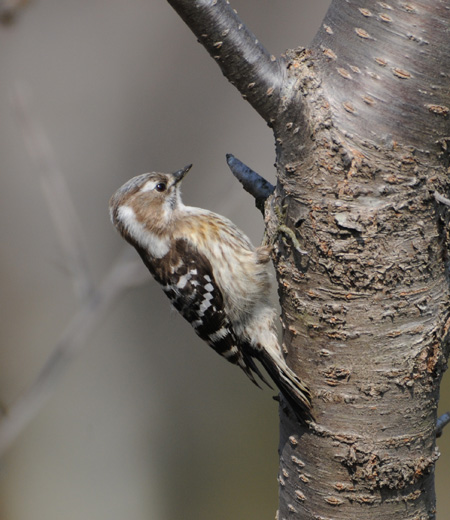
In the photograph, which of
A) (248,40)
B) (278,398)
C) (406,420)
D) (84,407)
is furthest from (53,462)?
(248,40)

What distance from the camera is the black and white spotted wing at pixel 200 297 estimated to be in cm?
348

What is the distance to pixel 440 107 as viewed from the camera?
212 centimetres

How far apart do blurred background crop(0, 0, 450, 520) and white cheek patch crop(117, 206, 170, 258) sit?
102cm

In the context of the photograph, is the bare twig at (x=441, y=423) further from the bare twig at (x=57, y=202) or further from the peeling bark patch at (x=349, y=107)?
the bare twig at (x=57, y=202)

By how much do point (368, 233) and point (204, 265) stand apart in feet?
5.10

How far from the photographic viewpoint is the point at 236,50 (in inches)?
79.7

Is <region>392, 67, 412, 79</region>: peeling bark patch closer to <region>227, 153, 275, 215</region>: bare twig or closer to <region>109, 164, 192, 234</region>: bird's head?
<region>227, 153, 275, 215</region>: bare twig

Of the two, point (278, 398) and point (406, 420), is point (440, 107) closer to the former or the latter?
point (406, 420)

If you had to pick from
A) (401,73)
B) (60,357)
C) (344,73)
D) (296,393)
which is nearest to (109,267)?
(60,357)

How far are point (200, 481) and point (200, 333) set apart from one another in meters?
3.49

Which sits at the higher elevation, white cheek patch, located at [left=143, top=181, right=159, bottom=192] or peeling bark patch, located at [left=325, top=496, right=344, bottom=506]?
white cheek patch, located at [left=143, top=181, right=159, bottom=192]

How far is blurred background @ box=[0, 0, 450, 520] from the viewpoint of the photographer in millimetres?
5320

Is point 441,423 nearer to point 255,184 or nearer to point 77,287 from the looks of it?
point 255,184

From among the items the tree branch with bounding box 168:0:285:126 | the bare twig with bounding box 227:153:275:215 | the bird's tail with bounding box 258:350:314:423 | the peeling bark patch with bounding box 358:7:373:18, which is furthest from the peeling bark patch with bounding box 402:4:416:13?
the bird's tail with bounding box 258:350:314:423
